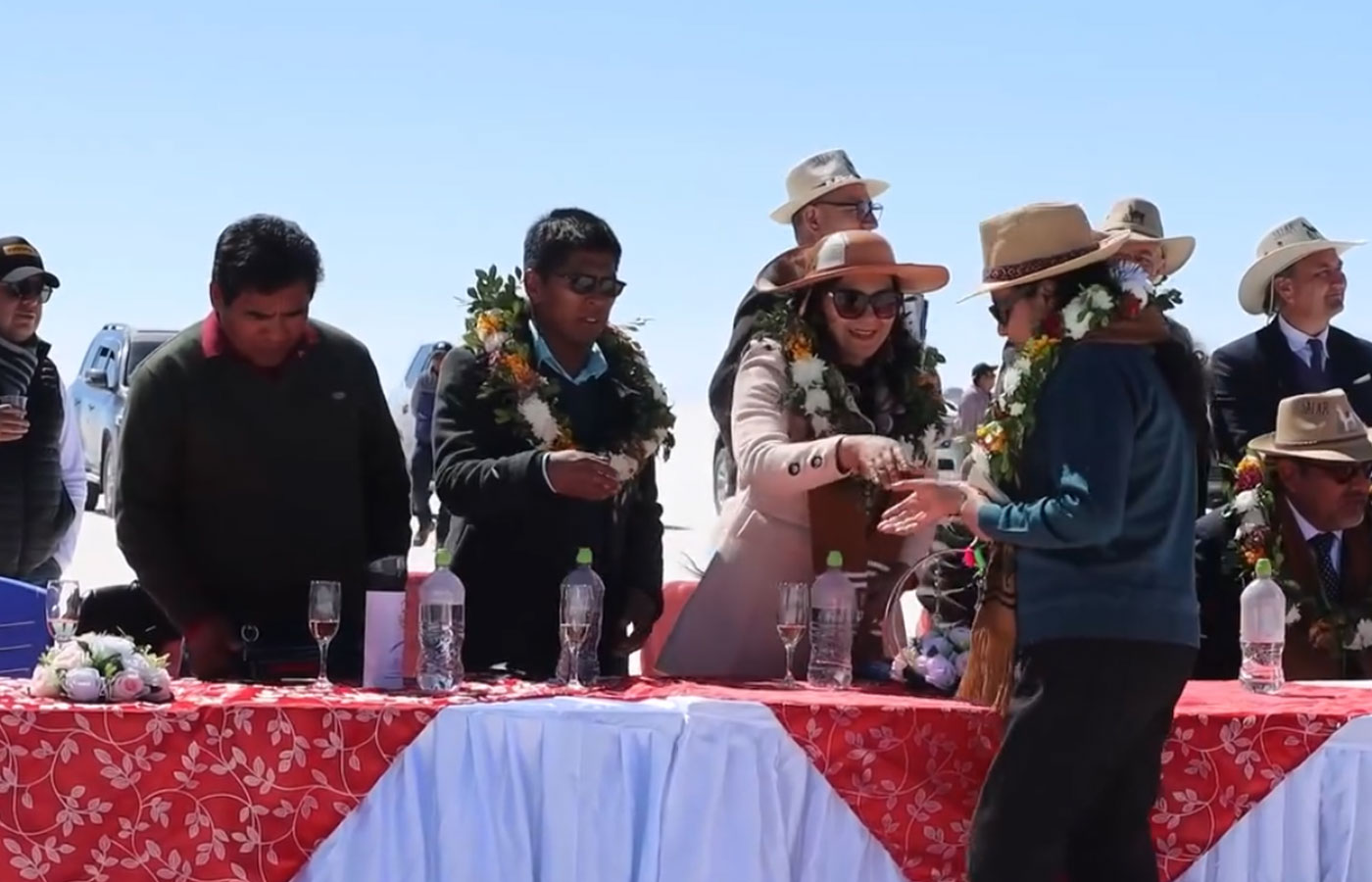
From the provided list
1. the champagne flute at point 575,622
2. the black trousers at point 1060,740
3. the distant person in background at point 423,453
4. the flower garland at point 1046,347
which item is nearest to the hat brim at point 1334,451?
the flower garland at point 1046,347

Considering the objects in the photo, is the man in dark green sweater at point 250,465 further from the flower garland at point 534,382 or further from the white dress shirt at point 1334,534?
the white dress shirt at point 1334,534

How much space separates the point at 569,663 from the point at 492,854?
0.51 m

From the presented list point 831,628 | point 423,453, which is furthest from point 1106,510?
point 423,453

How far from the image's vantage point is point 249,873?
3.93 m

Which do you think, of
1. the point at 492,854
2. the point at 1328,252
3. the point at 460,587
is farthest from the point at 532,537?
the point at 1328,252

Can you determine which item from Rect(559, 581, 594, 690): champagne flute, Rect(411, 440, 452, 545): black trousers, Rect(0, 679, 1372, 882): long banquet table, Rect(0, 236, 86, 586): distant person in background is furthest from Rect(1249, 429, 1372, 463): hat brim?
Rect(411, 440, 452, 545): black trousers

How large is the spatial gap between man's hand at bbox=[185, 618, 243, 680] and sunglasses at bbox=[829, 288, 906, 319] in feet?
5.59

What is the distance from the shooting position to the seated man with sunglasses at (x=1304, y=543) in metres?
5.11

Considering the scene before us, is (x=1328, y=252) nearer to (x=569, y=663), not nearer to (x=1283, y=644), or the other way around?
(x=1283, y=644)

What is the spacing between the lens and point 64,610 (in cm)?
437

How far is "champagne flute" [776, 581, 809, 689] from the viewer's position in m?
4.41

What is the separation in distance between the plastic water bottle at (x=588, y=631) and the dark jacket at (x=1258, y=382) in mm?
2526

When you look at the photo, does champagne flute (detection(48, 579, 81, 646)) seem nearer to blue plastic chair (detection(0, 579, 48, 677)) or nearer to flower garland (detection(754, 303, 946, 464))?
blue plastic chair (detection(0, 579, 48, 677))

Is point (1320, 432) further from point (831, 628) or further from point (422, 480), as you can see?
point (422, 480)
